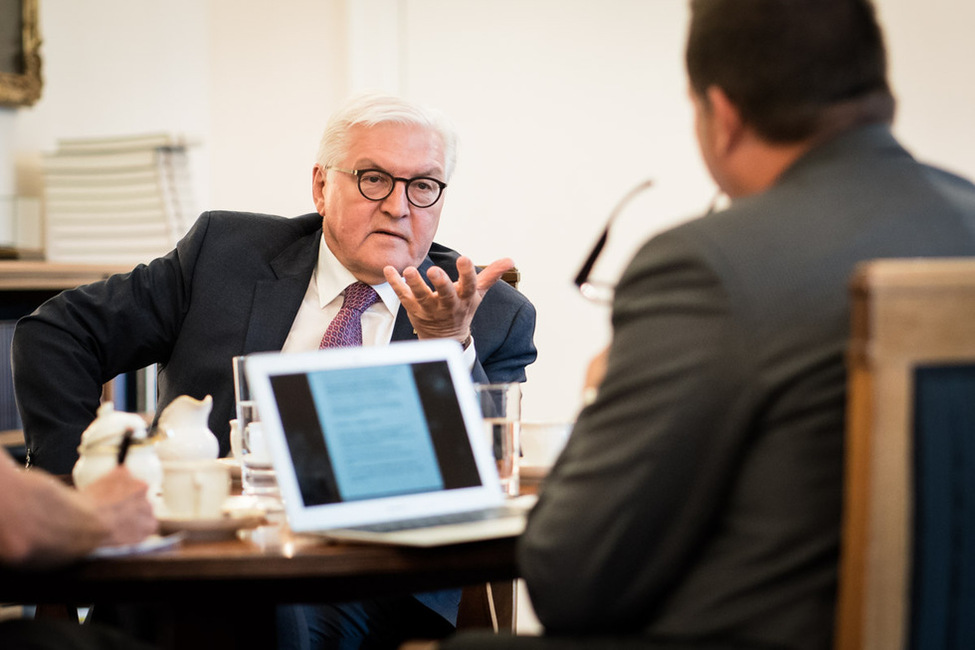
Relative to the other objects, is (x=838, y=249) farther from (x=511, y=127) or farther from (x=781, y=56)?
(x=511, y=127)

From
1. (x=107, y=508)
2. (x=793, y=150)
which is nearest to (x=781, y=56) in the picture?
(x=793, y=150)

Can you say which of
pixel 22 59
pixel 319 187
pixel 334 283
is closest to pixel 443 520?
pixel 334 283

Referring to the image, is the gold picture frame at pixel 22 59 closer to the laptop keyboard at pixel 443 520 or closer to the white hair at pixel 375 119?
the white hair at pixel 375 119

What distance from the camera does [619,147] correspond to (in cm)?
370

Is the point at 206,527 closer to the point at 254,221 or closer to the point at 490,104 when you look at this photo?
the point at 254,221

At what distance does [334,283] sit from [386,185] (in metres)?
0.23

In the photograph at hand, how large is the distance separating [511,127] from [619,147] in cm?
37

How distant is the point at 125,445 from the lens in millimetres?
1376

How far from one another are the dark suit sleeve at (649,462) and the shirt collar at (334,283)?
4.23ft

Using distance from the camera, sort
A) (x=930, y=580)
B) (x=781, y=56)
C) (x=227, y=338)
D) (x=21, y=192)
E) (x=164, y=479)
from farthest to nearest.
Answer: (x=21, y=192) < (x=227, y=338) < (x=164, y=479) < (x=781, y=56) < (x=930, y=580)

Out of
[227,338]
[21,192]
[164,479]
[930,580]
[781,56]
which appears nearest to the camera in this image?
[930,580]

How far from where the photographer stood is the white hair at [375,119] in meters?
2.30

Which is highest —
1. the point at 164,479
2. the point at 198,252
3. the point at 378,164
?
the point at 378,164

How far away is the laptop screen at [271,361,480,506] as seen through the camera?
123 centimetres
